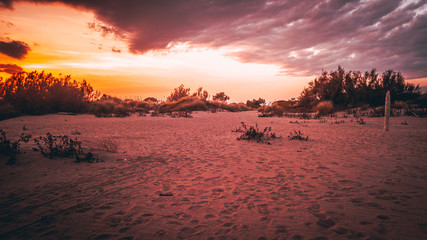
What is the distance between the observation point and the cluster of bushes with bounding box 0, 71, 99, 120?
1385 centimetres

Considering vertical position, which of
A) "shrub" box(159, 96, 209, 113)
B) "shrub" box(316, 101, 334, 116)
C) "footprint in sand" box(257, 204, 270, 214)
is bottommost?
"footprint in sand" box(257, 204, 270, 214)

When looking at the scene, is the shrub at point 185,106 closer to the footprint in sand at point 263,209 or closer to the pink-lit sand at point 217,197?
the pink-lit sand at point 217,197

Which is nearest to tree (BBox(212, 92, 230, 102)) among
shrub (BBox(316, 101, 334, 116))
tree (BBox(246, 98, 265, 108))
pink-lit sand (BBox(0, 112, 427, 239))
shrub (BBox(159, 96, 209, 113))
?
tree (BBox(246, 98, 265, 108))

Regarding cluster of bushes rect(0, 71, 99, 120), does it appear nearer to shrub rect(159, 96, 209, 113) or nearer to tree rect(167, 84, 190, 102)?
shrub rect(159, 96, 209, 113)

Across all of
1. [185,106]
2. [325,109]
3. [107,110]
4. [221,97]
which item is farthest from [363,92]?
[221,97]

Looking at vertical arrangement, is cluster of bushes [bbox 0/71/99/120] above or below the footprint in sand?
above

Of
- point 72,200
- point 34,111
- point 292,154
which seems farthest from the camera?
point 34,111

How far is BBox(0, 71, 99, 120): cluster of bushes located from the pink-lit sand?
472 inches

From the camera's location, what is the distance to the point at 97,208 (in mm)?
2855

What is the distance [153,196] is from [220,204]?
1.13 meters

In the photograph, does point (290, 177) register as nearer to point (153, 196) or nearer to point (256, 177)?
point (256, 177)

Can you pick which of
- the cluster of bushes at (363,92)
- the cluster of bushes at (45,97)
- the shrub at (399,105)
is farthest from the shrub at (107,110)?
the shrub at (399,105)

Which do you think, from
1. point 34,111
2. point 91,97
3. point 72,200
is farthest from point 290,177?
point 91,97

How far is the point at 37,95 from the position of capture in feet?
48.1
